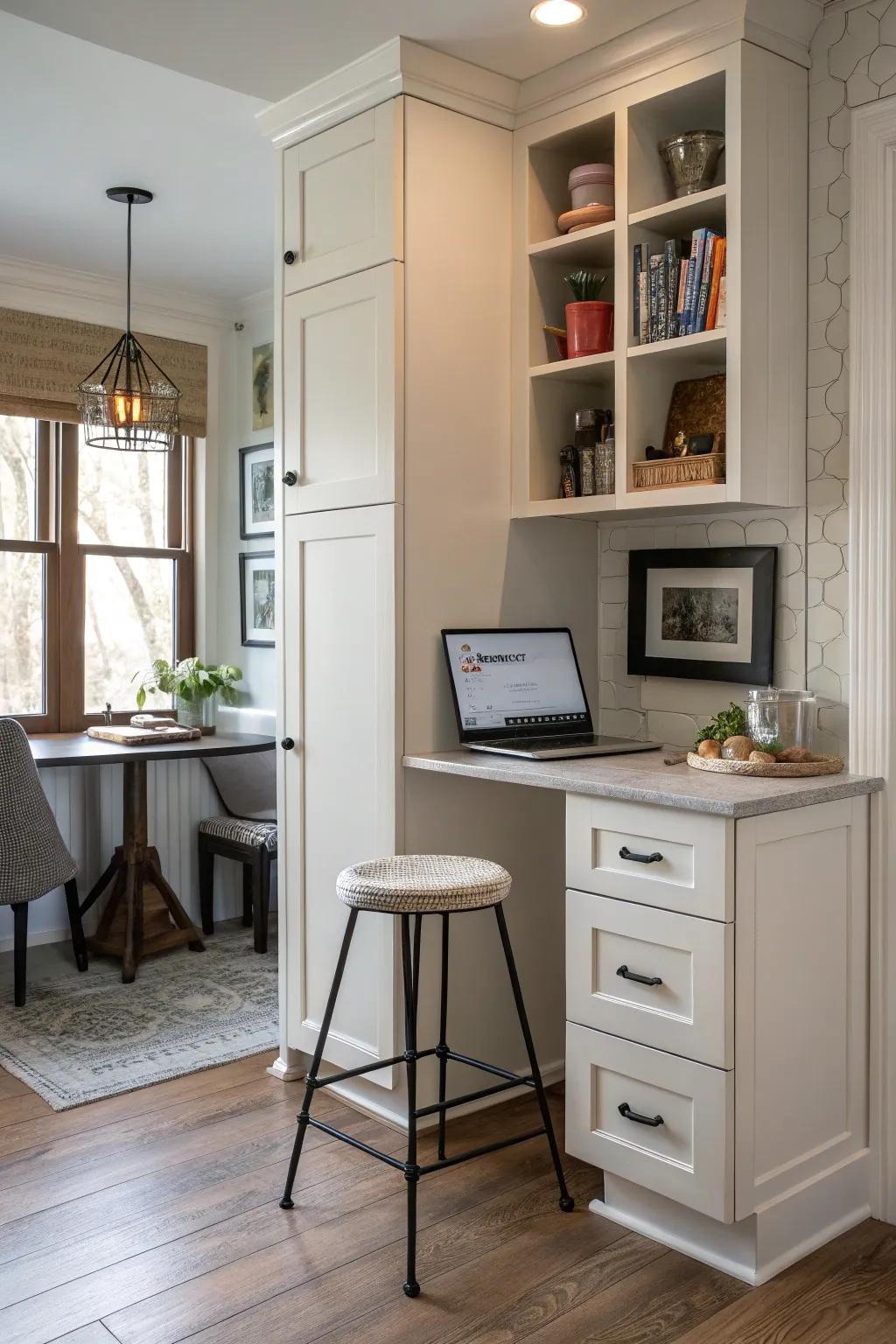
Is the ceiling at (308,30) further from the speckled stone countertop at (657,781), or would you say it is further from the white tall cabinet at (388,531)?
the speckled stone countertop at (657,781)

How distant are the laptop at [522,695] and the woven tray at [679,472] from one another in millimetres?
517

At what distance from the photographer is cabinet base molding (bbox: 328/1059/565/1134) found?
2.70 metres

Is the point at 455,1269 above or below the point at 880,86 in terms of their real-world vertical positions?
below

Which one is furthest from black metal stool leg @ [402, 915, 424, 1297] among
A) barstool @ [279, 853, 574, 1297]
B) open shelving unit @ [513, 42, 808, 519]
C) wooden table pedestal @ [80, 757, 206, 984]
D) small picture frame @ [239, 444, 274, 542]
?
small picture frame @ [239, 444, 274, 542]

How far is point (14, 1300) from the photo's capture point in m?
2.05

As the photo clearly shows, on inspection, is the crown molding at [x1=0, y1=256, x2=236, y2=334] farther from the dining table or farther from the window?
the dining table

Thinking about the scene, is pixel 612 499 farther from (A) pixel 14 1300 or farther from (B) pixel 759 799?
(A) pixel 14 1300

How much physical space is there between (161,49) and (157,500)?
8.41 ft

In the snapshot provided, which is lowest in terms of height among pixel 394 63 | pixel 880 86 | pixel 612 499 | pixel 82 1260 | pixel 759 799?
pixel 82 1260

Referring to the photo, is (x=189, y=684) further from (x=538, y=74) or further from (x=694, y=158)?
(x=694, y=158)

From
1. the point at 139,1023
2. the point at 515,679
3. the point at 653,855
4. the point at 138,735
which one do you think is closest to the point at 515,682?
the point at 515,679

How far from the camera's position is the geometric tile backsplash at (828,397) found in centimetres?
237

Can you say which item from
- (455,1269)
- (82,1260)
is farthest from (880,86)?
(82,1260)

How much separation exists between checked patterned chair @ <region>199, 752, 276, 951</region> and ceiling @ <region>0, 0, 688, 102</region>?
8.56 feet
